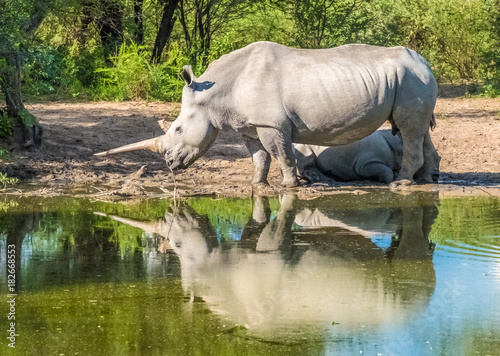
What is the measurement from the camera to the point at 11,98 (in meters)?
10.1

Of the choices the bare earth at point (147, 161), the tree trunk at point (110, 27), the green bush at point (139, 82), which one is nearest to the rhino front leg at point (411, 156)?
the bare earth at point (147, 161)

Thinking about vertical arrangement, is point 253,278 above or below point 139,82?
below

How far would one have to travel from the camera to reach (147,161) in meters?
10.8

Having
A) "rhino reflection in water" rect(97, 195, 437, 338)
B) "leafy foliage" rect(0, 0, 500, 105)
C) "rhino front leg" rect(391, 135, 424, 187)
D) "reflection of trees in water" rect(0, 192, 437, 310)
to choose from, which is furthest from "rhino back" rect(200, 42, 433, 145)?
"leafy foliage" rect(0, 0, 500, 105)

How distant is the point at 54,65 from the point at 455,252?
34.6 ft

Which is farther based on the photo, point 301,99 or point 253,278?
point 301,99

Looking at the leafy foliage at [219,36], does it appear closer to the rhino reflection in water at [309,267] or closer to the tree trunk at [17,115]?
the tree trunk at [17,115]

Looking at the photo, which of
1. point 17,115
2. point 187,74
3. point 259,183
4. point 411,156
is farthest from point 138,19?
point 411,156

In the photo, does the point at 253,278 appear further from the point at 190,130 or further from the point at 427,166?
the point at 427,166

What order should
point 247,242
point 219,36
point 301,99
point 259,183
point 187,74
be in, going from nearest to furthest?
point 247,242, point 301,99, point 187,74, point 259,183, point 219,36

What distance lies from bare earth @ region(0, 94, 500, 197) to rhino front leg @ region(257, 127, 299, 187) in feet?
0.67

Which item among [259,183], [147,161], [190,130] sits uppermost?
[190,130]

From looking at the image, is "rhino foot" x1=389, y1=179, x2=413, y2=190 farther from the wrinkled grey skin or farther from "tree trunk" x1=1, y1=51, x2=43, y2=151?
"tree trunk" x1=1, y1=51, x2=43, y2=151

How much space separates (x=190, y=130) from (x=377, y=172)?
2.27 metres
